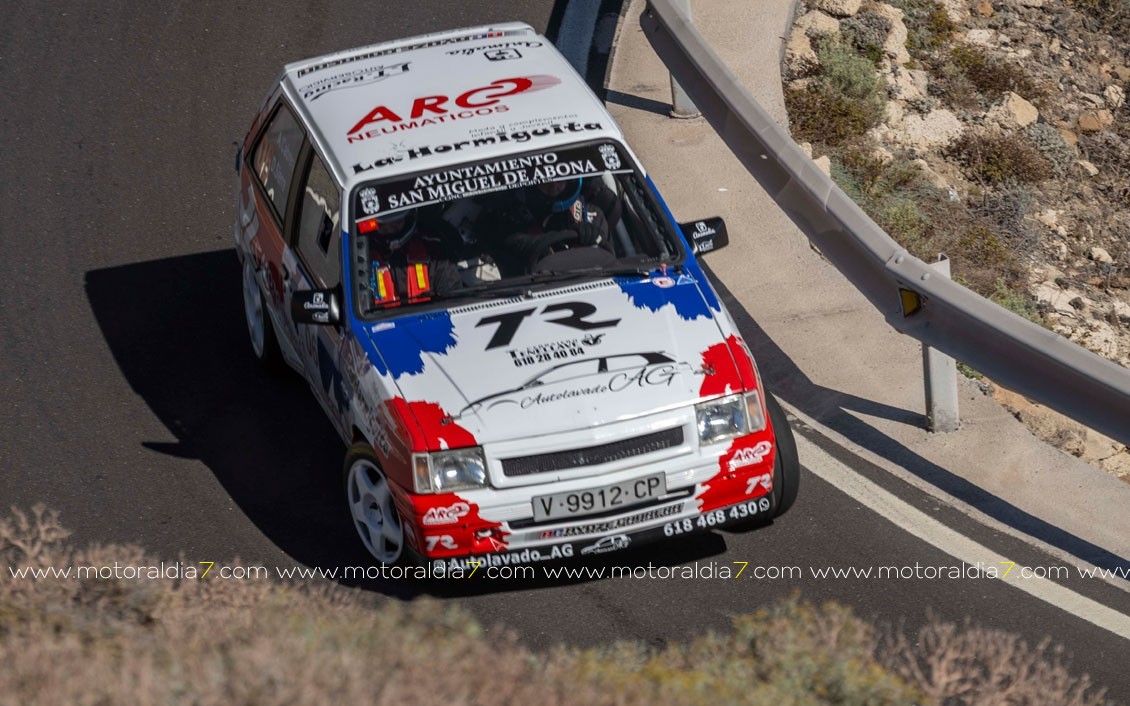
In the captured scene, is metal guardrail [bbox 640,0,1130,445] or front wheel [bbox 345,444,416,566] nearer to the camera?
metal guardrail [bbox 640,0,1130,445]

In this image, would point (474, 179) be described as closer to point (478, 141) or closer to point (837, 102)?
point (478, 141)

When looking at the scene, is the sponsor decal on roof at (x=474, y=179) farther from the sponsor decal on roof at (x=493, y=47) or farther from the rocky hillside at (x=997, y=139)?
the rocky hillside at (x=997, y=139)

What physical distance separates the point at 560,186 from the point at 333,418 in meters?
1.72

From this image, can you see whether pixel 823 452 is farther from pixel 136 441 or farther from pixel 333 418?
pixel 136 441

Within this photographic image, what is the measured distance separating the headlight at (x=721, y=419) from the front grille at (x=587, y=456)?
0.17m

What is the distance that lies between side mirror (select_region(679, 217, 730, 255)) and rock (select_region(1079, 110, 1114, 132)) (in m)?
5.98

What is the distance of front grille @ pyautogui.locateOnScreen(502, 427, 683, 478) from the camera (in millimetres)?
6434

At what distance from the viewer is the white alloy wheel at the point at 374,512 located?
6824 mm

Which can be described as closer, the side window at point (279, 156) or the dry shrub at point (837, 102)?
the side window at point (279, 156)

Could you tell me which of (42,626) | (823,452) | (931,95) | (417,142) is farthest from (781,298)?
(42,626)

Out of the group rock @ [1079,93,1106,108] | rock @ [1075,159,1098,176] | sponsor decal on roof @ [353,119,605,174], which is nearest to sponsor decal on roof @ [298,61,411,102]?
sponsor decal on roof @ [353,119,605,174]

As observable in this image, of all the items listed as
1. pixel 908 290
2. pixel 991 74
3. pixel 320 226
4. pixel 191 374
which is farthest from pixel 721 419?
Answer: pixel 991 74

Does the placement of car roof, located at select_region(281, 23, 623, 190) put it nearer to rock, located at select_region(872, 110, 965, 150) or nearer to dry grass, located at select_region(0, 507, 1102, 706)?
dry grass, located at select_region(0, 507, 1102, 706)

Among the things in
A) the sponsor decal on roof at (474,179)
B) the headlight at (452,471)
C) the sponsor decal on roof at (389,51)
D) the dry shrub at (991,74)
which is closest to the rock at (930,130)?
the dry shrub at (991,74)
